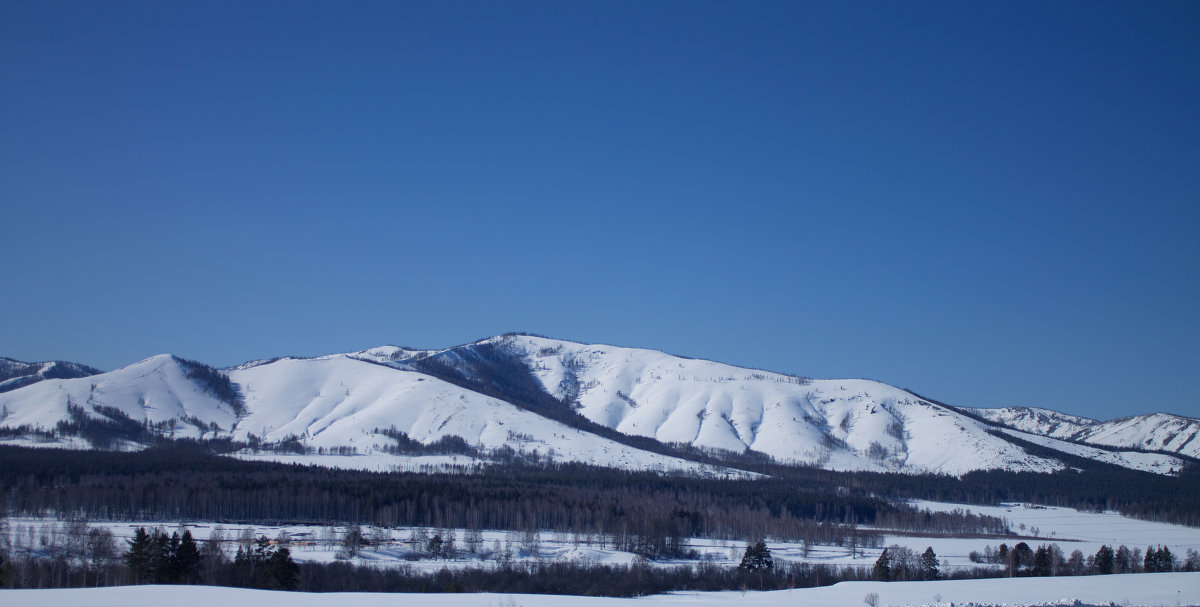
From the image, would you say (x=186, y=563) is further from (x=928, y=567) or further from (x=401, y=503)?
(x=928, y=567)

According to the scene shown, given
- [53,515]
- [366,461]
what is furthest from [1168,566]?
[366,461]

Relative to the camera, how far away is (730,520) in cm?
12231

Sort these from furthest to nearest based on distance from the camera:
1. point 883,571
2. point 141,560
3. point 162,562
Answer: point 883,571
point 141,560
point 162,562

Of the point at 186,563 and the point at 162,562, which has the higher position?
the point at 162,562

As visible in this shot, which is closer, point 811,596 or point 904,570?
point 811,596

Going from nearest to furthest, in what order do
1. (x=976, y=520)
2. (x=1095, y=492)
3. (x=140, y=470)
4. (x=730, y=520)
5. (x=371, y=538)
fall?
(x=371, y=538) → (x=730, y=520) → (x=140, y=470) → (x=976, y=520) → (x=1095, y=492)

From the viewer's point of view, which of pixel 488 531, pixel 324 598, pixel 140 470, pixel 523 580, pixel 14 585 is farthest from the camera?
pixel 140 470

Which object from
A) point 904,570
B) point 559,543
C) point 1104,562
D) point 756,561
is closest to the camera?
point 904,570

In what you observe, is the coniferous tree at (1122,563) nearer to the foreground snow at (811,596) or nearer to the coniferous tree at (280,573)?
the foreground snow at (811,596)

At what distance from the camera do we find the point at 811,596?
5188 cm

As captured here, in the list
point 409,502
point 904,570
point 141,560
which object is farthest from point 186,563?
point 409,502

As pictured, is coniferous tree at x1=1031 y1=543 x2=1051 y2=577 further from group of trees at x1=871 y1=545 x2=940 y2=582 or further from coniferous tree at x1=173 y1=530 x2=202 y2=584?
coniferous tree at x1=173 y1=530 x2=202 y2=584

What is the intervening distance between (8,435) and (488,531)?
502 feet

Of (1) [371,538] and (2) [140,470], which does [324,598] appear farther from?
(2) [140,470]
